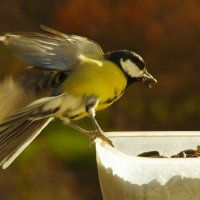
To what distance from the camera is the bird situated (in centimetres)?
98

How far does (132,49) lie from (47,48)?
580 millimetres

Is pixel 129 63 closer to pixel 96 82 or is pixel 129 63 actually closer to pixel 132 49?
pixel 96 82

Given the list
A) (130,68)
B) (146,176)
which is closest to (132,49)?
(130,68)

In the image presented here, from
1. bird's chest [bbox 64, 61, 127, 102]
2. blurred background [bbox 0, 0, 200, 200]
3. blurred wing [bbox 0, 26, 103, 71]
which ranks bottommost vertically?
blurred background [bbox 0, 0, 200, 200]

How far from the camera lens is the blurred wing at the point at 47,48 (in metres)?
0.95

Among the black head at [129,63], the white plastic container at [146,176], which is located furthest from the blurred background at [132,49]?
the white plastic container at [146,176]

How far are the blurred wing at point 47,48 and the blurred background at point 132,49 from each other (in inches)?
19.8

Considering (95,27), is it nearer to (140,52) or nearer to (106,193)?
(140,52)

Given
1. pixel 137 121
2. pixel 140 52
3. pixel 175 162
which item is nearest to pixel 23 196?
pixel 137 121

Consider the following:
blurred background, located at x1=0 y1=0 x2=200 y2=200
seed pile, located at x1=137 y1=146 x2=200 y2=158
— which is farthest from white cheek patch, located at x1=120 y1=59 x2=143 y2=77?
blurred background, located at x1=0 y1=0 x2=200 y2=200

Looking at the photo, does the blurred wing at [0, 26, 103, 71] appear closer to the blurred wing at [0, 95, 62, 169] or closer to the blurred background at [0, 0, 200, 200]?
the blurred wing at [0, 95, 62, 169]

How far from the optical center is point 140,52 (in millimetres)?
1541

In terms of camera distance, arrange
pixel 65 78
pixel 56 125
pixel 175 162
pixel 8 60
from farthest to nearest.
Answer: pixel 56 125
pixel 8 60
pixel 65 78
pixel 175 162

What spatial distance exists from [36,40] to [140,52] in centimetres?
A: 59
